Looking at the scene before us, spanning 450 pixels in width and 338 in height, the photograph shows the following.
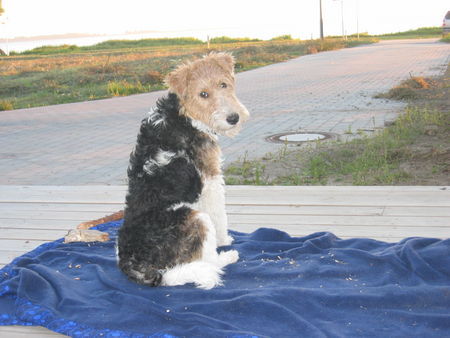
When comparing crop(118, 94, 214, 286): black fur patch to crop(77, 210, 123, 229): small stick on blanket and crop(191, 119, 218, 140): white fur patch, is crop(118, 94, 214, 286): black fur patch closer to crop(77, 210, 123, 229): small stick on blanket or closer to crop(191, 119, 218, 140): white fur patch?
crop(191, 119, 218, 140): white fur patch

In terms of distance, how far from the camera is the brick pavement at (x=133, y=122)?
9.56 meters

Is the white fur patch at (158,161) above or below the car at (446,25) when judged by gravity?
below

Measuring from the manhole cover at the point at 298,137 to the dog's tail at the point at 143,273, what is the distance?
269 inches

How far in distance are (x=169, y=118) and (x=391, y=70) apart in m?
20.3

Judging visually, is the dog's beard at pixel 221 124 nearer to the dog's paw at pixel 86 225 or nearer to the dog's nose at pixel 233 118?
the dog's nose at pixel 233 118

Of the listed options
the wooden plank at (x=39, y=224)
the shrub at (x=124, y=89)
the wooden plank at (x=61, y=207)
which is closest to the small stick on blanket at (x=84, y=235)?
the wooden plank at (x=39, y=224)

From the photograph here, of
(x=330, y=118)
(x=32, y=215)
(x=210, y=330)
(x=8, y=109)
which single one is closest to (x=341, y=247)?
(x=210, y=330)

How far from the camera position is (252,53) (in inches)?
1415

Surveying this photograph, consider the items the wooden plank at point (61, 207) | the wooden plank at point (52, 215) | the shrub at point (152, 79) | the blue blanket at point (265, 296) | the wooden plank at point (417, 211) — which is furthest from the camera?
the shrub at point (152, 79)

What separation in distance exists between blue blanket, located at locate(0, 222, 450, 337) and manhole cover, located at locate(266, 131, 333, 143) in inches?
236

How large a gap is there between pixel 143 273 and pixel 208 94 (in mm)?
1402

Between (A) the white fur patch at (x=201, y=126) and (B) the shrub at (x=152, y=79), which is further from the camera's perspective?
(B) the shrub at (x=152, y=79)

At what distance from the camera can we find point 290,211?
5.51 m

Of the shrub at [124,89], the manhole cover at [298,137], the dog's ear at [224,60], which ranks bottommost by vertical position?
the manhole cover at [298,137]
